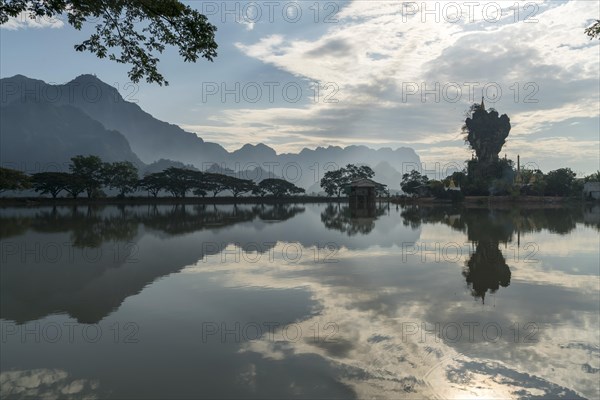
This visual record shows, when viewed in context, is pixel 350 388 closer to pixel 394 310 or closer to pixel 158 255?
pixel 394 310

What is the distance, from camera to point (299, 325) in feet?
23.5

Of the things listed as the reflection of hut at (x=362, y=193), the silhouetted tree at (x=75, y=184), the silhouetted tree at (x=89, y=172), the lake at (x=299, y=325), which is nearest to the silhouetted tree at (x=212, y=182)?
the silhouetted tree at (x=89, y=172)

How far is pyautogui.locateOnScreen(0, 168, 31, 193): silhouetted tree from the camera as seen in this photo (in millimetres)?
45897

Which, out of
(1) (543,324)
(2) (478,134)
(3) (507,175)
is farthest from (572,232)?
(2) (478,134)

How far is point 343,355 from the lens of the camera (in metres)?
5.85

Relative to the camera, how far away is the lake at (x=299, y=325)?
5.01m

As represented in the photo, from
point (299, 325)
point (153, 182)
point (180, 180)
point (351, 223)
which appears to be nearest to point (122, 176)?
point (153, 182)

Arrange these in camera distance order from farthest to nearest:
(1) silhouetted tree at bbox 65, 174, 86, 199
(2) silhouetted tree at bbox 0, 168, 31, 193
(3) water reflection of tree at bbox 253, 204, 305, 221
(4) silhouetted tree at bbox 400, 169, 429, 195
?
1. (4) silhouetted tree at bbox 400, 169, 429, 195
2. (1) silhouetted tree at bbox 65, 174, 86, 199
3. (2) silhouetted tree at bbox 0, 168, 31, 193
4. (3) water reflection of tree at bbox 253, 204, 305, 221

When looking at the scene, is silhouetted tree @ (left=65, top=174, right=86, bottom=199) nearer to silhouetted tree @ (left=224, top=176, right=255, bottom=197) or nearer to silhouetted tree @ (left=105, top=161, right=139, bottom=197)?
silhouetted tree @ (left=105, top=161, right=139, bottom=197)

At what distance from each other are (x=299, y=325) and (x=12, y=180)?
176 ft

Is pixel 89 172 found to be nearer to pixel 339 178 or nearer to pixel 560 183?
pixel 339 178

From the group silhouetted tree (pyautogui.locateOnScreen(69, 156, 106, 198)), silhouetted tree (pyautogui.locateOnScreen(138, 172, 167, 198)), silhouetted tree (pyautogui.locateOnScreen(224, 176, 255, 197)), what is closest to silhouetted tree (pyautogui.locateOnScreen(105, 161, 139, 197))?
silhouetted tree (pyautogui.locateOnScreen(69, 156, 106, 198))

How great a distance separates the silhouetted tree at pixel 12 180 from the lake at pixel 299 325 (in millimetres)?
39931

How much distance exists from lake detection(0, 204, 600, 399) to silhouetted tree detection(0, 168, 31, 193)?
1572 inches
